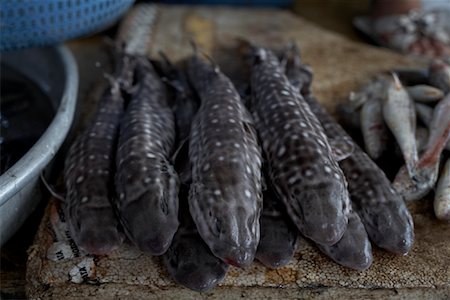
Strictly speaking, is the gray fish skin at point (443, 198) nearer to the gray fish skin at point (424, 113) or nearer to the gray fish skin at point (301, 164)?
the gray fish skin at point (424, 113)

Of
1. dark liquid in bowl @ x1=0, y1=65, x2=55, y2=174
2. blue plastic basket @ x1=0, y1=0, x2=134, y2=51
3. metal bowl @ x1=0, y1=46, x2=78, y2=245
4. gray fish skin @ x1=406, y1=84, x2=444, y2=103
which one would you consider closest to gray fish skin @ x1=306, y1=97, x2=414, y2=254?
gray fish skin @ x1=406, y1=84, x2=444, y2=103

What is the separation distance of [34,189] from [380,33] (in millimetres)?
2593

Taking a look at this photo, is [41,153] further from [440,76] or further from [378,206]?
[440,76]

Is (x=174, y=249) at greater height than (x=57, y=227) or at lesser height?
greater

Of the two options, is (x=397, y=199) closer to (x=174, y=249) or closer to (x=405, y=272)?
(x=405, y=272)

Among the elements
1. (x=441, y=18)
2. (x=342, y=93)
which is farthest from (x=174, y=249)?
(x=441, y=18)

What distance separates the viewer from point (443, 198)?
2.36 meters

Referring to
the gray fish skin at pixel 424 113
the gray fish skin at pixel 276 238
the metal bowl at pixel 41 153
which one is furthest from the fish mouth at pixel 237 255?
the gray fish skin at pixel 424 113

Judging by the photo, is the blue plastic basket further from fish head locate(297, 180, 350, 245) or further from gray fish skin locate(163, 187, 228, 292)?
fish head locate(297, 180, 350, 245)

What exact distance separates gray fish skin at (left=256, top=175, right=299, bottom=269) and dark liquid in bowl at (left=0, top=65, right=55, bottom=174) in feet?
3.81

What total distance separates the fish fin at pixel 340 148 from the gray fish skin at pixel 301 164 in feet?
0.34

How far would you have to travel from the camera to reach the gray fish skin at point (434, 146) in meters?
2.47

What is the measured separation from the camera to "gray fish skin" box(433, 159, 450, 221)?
233cm

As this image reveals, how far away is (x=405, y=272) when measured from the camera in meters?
2.16
